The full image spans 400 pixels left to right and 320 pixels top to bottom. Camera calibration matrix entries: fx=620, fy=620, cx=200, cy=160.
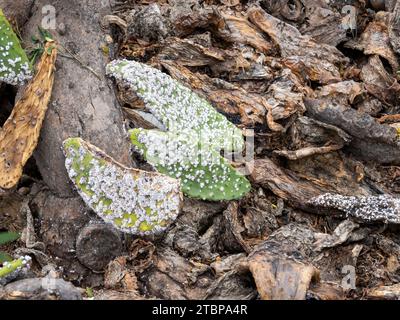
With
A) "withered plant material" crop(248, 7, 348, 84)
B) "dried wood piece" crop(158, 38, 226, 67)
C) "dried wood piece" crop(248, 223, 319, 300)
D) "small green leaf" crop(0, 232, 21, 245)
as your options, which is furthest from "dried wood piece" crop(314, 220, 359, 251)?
"small green leaf" crop(0, 232, 21, 245)

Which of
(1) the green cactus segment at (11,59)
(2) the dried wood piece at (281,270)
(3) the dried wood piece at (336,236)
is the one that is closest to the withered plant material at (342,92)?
(3) the dried wood piece at (336,236)

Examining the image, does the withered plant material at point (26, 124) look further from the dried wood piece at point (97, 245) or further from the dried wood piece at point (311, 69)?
the dried wood piece at point (311, 69)

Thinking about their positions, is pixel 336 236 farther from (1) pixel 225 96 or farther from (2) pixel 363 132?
(1) pixel 225 96

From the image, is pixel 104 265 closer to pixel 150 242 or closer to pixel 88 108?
pixel 150 242

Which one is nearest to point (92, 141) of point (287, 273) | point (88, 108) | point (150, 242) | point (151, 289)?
point (88, 108)

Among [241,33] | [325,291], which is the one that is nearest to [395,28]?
[241,33]

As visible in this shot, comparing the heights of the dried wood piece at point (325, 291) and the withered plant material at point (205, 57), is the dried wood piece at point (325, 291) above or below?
below

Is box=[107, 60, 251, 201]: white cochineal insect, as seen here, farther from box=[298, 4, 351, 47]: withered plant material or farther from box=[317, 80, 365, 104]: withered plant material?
box=[298, 4, 351, 47]: withered plant material
